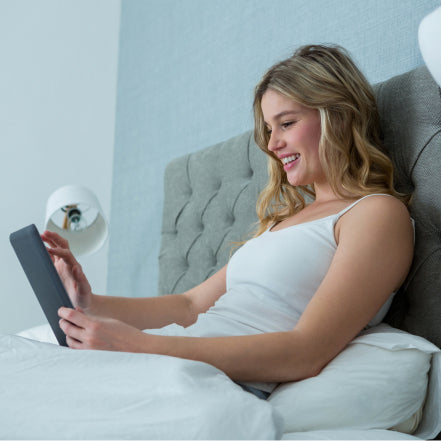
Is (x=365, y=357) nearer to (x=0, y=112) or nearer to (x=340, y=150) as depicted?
(x=340, y=150)

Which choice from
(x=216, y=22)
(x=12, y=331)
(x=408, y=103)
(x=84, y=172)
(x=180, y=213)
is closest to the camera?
(x=408, y=103)

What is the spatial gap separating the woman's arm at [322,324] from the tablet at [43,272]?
71 mm

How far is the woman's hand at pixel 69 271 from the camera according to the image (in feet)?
3.55

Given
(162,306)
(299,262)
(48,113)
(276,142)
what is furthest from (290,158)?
(48,113)

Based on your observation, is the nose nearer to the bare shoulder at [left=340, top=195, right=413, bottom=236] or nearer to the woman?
the woman

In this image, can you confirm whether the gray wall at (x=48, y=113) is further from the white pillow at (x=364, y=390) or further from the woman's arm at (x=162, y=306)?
the white pillow at (x=364, y=390)

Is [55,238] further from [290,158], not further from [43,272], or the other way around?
[290,158]

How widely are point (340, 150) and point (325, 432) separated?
22.4 inches

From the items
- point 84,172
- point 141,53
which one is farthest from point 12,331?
point 141,53

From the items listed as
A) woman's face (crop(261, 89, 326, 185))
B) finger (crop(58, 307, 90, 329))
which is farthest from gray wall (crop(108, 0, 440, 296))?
finger (crop(58, 307, 90, 329))

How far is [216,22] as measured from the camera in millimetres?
1891

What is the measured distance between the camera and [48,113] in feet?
7.93

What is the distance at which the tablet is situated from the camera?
0.83 meters

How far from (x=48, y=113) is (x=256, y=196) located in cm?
137
